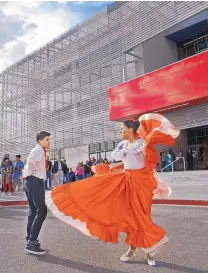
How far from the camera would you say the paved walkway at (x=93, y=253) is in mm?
3363

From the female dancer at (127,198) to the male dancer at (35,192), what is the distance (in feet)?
0.82

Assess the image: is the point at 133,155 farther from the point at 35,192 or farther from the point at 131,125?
the point at 35,192

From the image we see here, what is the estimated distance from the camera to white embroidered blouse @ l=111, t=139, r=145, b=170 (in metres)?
3.89

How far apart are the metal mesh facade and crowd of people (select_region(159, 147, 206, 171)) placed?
4.45 meters

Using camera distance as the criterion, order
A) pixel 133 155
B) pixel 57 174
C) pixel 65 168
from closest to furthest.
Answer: pixel 133 155 < pixel 57 174 < pixel 65 168

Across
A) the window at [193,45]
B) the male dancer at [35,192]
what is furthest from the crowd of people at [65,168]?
the male dancer at [35,192]

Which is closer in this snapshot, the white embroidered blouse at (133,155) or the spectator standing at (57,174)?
the white embroidered blouse at (133,155)

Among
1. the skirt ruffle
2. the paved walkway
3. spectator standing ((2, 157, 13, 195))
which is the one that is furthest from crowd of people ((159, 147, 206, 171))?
the skirt ruffle

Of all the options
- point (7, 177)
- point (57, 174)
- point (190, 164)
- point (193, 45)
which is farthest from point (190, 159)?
point (7, 177)

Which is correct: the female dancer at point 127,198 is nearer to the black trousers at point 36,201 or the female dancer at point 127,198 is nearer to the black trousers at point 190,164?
the black trousers at point 36,201

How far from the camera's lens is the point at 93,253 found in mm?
3980

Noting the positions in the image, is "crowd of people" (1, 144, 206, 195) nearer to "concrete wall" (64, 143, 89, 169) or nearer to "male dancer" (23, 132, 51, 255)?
"concrete wall" (64, 143, 89, 169)

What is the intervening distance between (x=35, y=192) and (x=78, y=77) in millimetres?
23297

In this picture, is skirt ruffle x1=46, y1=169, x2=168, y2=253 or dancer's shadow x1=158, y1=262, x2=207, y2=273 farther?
skirt ruffle x1=46, y1=169, x2=168, y2=253
